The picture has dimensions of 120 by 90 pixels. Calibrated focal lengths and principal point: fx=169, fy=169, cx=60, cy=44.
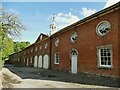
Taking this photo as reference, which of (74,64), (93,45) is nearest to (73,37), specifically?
(74,64)

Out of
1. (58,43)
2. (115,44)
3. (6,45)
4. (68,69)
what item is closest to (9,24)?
(6,45)

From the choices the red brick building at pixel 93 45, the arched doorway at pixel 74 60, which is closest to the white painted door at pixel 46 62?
the red brick building at pixel 93 45

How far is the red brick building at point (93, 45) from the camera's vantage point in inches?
542

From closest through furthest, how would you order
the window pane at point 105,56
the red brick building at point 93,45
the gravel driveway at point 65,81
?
the gravel driveway at point 65,81, the red brick building at point 93,45, the window pane at point 105,56

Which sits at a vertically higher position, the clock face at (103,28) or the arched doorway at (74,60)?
the clock face at (103,28)

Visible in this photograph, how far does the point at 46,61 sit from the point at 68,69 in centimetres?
915

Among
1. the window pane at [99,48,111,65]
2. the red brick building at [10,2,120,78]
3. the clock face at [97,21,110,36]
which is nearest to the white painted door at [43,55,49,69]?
the red brick building at [10,2,120,78]

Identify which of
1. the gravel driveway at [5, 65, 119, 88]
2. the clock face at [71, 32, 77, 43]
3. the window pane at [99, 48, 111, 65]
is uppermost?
the clock face at [71, 32, 77, 43]

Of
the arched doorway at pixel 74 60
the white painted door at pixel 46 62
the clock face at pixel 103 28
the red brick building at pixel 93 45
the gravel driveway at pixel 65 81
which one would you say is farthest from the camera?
the white painted door at pixel 46 62

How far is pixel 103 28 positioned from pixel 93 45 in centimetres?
193

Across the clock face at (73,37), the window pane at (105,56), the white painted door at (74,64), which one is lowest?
the white painted door at (74,64)

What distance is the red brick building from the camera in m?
13.8

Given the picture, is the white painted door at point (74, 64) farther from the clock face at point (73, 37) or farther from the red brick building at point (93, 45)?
the clock face at point (73, 37)

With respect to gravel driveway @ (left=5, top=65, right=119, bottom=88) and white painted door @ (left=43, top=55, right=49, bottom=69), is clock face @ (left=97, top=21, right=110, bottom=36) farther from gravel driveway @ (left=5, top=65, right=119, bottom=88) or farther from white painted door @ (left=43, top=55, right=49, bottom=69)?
white painted door @ (left=43, top=55, right=49, bottom=69)
